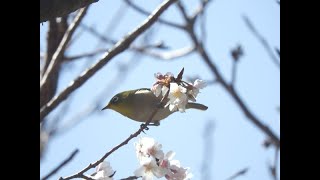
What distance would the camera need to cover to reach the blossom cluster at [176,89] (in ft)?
5.74

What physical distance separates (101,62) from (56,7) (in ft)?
1.75

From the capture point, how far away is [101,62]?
1911 mm

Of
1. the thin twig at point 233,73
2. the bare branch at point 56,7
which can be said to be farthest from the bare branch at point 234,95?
the bare branch at point 56,7

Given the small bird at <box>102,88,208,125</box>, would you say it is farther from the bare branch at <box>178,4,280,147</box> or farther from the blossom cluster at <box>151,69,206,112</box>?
the blossom cluster at <box>151,69,206,112</box>

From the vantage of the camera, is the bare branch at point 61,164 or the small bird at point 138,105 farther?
the small bird at point 138,105

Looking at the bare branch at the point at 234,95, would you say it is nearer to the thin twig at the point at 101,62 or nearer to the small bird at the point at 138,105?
the thin twig at the point at 101,62

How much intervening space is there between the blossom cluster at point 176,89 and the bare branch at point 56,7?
490 mm

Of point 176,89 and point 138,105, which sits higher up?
point 138,105

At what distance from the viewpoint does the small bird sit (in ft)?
9.46

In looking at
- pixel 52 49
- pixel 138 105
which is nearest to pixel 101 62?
pixel 52 49

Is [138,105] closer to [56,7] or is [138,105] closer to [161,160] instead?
[161,160]
